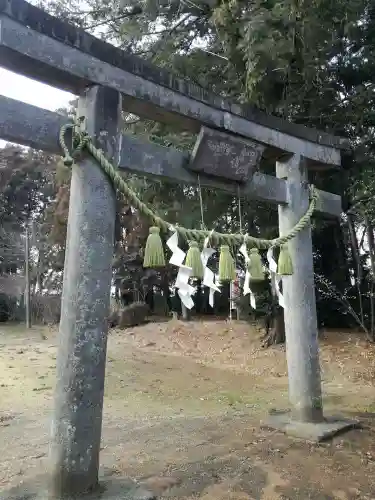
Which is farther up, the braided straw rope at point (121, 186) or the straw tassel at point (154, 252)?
the braided straw rope at point (121, 186)

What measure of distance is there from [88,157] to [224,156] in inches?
53.6

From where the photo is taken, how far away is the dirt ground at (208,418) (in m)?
Answer: 3.26

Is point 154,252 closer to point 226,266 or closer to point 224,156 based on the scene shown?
point 226,266

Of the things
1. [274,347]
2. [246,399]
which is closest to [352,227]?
[274,347]

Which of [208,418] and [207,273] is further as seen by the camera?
[208,418]

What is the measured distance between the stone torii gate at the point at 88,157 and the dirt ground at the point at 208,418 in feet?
1.86

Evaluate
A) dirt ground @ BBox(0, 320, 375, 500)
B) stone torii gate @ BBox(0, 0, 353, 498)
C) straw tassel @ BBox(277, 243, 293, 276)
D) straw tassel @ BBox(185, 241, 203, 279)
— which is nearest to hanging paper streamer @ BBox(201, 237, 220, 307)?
straw tassel @ BBox(185, 241, 203, 279)

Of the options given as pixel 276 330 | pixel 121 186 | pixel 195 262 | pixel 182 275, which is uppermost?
pixel 121 186

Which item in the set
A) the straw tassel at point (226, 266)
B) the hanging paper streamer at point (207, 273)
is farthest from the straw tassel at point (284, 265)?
the hanging paper streamer at point (207, 273)

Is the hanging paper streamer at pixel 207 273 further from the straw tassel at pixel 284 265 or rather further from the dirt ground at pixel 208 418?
the dirt ground at pixel 208 418

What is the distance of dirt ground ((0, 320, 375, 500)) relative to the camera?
3.26 m

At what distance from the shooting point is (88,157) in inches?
123

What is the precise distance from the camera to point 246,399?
21.7 feet

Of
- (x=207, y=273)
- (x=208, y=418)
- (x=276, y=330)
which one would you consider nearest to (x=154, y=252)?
(x=207, y=273)
